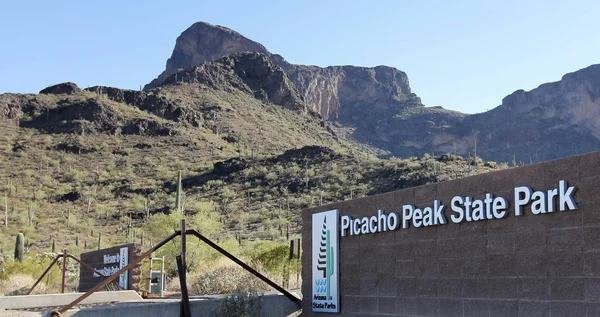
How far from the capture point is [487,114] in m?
170

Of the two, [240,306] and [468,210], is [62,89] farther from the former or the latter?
[468,210]

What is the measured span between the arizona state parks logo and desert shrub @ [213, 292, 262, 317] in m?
1.33

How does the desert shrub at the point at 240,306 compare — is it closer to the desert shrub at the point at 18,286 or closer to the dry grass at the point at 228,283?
the dry grass at the point at 228,283

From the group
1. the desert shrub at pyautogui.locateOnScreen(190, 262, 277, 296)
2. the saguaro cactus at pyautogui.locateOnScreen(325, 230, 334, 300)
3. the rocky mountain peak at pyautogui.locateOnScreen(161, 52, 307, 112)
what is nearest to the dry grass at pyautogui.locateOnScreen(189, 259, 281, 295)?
the desert shrub at pyautogui.locateOnScreen(190, 262, 277, 296)

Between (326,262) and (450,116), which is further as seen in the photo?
(450,116)

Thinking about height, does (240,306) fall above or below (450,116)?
below

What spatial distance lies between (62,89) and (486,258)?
105 metres

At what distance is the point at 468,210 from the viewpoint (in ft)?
37.4

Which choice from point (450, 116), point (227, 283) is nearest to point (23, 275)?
point (227, 283)

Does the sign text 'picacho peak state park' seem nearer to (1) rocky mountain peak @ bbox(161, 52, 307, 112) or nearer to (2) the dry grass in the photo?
(2) the dry grass

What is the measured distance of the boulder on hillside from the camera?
351ft

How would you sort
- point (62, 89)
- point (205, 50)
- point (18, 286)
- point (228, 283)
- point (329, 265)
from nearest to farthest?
point (329, 265), point (228, 283), point (18, 286), point (62, 89), point (205, 50)

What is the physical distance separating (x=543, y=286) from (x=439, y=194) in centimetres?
269

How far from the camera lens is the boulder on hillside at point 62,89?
4210 inches
